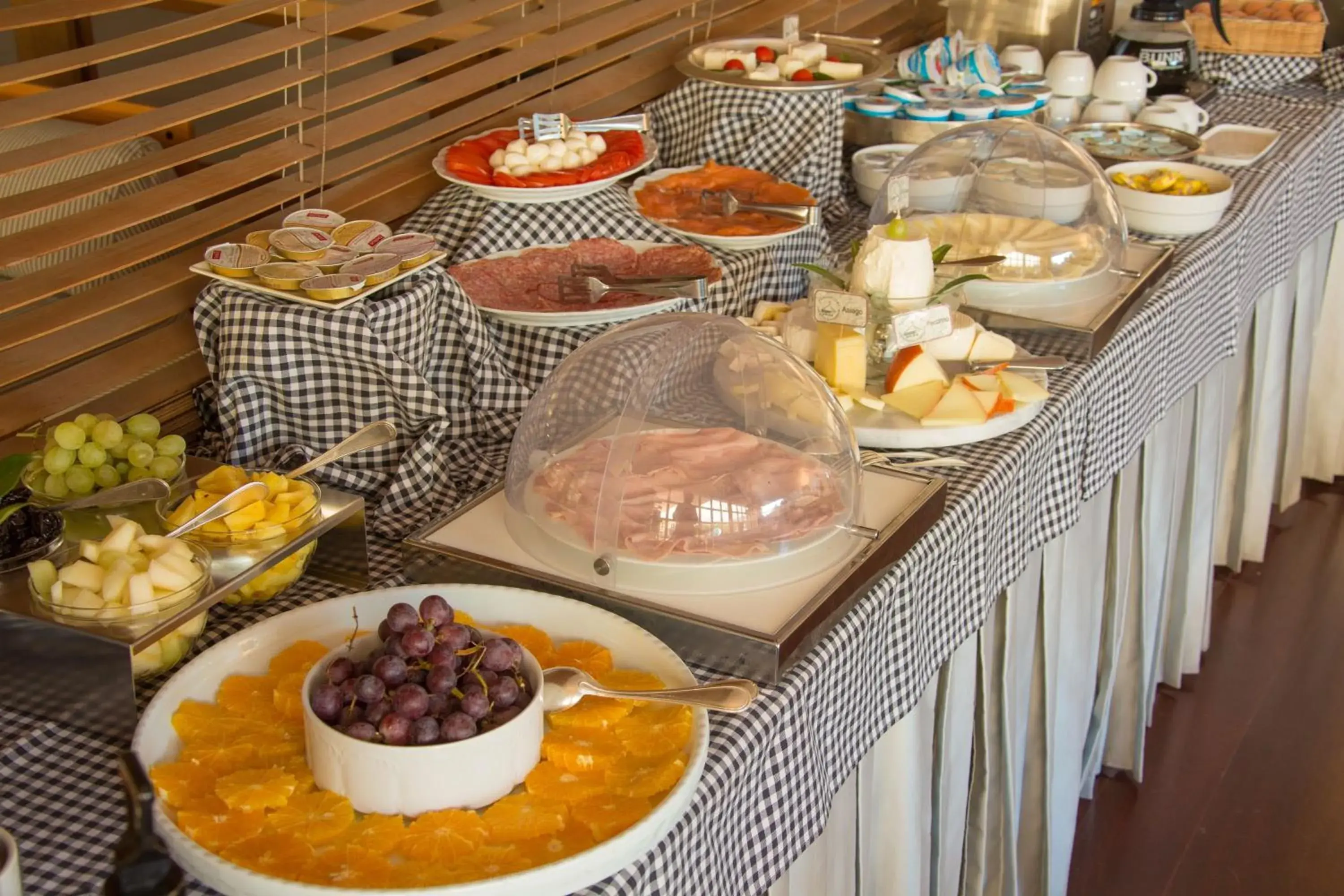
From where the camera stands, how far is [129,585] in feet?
3.30

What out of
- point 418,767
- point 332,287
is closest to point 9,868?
point 418,767

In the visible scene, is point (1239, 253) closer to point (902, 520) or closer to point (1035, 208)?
point (1035, 208)

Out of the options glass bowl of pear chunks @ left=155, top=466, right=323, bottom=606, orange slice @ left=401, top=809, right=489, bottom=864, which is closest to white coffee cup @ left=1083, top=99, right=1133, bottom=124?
glass bowl of pear chunks @ left=155, top=466, right=323, bottom=606

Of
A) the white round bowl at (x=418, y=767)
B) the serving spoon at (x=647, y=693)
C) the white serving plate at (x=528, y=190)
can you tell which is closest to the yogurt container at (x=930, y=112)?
the white serving plate at (x=528, y=190)

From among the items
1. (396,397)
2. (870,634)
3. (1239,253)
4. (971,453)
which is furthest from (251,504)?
(1239,253)

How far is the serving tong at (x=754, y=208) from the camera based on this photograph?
1878mm

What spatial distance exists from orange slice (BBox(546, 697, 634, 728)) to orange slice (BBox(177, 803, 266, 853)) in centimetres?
20

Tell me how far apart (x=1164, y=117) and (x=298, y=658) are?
205cm

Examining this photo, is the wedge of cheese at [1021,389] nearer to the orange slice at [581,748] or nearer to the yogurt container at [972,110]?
the orange slice at [581,748]

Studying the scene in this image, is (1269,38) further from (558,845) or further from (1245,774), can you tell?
(558,845)

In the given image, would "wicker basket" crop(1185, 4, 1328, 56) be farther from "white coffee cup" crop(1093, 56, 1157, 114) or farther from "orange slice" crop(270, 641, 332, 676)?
"orange slice" crop(270, 641, 332, 676)

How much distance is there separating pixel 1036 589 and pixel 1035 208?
539 millimetres

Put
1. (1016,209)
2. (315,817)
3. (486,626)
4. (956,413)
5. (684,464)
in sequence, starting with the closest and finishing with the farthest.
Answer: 1. (315,817)
2. (486,626)
3. (684,464)
4. (956,413)
5. (1016,209)

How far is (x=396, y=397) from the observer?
1415 millimetres
